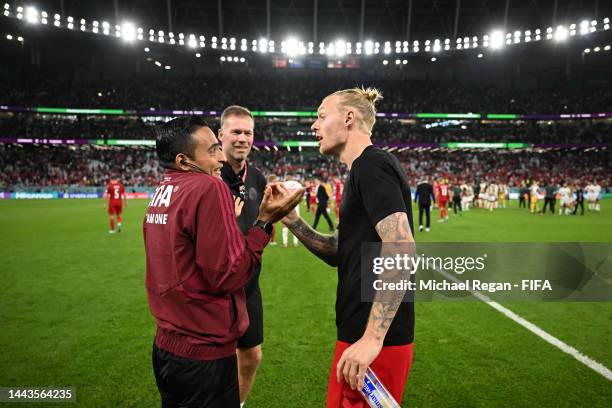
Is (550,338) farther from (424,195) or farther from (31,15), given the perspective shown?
(31,15)

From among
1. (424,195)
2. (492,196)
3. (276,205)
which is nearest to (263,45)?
(492,196)

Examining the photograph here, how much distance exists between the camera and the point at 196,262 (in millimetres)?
1925

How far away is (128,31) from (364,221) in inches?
2017

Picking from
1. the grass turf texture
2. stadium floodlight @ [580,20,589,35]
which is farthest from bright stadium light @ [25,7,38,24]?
stadium floodlight @ [580,20,589,35]

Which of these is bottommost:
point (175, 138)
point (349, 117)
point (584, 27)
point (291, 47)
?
point (175, 138)

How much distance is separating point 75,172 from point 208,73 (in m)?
23.5

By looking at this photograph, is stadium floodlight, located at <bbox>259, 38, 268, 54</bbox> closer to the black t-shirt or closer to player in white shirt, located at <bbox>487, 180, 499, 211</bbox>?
player in white shirt, located at <bbox>487, 180, 499, 211</bbox>

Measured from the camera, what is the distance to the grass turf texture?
3965 millimetres

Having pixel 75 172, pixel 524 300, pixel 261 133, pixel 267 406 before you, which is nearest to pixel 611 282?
pixel 524 300

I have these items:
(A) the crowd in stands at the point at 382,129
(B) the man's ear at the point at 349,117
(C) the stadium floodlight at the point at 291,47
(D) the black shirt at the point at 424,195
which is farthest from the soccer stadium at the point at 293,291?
(C) the stadium floodlight at the point at 291,47

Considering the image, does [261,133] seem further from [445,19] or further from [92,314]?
[92,314]

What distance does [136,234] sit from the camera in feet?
49.6

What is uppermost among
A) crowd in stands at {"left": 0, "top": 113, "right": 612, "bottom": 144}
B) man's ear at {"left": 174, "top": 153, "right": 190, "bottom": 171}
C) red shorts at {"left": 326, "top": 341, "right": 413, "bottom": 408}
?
crowd in stands at {"left": 0, "top": 113, "right": 612, "bottom": 144}

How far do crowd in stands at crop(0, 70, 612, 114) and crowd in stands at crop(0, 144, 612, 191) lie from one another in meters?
6.05
